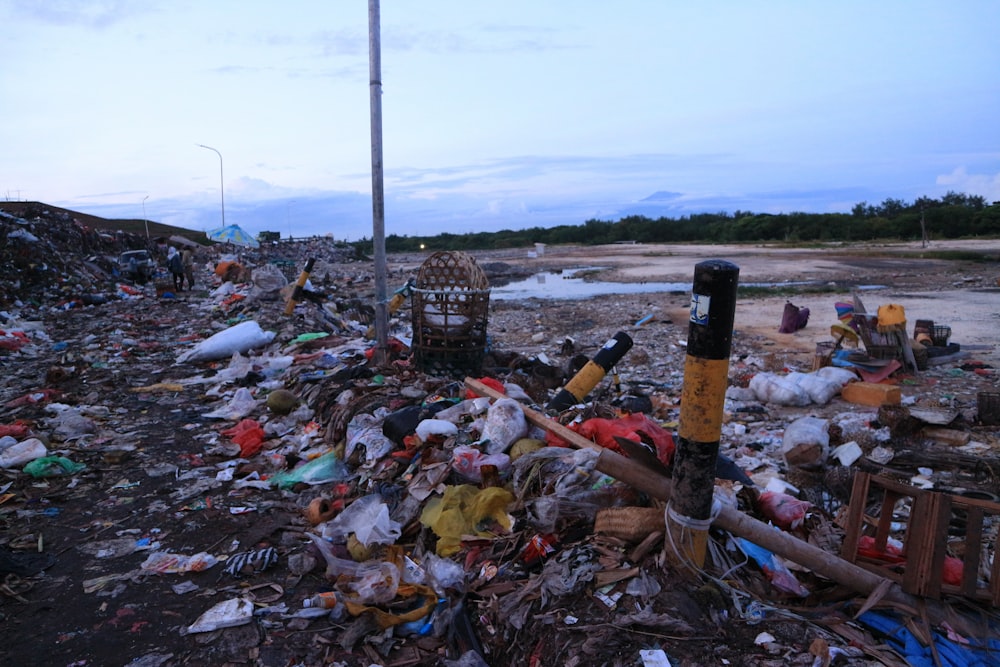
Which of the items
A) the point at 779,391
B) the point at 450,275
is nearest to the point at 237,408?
the point at 450,275

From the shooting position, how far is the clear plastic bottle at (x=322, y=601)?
9.52 ft

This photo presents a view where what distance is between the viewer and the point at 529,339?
10.9 meters

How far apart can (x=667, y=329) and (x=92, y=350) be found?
29.3 ft

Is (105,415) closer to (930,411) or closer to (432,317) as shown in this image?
(432,317)

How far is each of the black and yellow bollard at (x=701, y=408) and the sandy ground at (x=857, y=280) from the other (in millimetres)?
794

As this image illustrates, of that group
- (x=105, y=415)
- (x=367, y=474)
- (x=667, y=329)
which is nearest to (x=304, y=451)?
(x=367, y=474)

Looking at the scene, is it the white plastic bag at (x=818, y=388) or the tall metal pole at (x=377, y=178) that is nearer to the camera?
the tall metal pole at (x=377, y=178)

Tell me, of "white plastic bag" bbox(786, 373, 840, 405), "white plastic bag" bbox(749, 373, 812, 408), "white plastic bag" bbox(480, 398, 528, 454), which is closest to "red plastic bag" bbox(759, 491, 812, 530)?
"white plastic bag" bbox(480, 398, 528, 454)

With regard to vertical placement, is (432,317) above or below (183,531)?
above

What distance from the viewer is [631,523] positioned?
8.63ft

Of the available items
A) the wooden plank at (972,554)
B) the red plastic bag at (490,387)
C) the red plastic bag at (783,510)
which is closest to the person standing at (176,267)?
the red plastic bag at (490,387)

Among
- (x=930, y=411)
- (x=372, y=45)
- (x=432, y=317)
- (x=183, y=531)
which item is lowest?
(x=183, y=531)

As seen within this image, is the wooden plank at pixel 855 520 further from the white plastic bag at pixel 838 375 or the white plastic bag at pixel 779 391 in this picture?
the white plastic bag at pixel 838 375

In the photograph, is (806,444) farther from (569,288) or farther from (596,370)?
(569,288)
